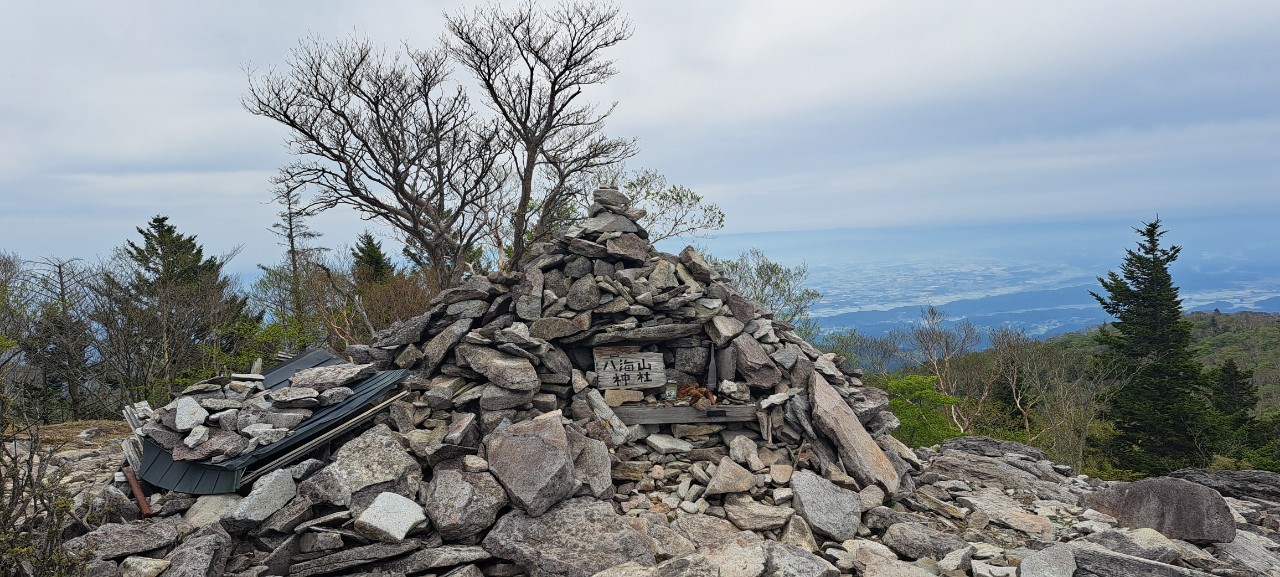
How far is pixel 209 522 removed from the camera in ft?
20.8

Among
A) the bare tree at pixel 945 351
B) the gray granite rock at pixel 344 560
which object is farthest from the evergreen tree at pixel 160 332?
the bare tree at pixel 945 351

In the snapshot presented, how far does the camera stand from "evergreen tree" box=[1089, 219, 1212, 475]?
70.0 feet

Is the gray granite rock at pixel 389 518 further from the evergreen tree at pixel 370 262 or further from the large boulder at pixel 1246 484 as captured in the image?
the evergreen tree at pixel 370 262

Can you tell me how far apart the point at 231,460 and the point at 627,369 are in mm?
4950

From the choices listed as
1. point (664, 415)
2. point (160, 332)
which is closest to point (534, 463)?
point (664, 415)

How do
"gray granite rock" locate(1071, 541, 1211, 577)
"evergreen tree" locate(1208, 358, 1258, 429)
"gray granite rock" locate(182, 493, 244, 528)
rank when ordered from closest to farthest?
1. "gray granite rock" locate(1071, 541, 1211, 577)
2. "gray granite rock" locate(182, 493, 244, 528)
3. "evergreen tree" locate(1208, 358, 1258, 429)

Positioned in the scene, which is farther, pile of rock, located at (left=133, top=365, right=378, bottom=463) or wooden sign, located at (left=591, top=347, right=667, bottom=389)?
wooden sign, located at (left=591, top=347, right=667, bottom=389)

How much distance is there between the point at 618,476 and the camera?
25.7ft

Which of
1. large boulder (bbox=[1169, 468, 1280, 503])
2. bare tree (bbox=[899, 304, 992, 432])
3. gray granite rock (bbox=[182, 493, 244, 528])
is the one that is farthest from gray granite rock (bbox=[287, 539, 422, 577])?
bare tree (bbox=[899, 304, 992, 432])

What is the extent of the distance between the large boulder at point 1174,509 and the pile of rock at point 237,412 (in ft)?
32.8

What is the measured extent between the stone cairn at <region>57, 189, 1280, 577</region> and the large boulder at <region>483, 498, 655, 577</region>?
23 millimetres

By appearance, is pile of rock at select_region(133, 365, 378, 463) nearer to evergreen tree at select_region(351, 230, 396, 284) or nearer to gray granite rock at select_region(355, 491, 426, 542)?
gray granite rock at select_region(355, 491, 426, 542)

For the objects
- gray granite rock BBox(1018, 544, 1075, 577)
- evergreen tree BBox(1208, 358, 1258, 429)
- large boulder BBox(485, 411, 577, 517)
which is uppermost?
large boulder BBox(485, 411, 577, 517)

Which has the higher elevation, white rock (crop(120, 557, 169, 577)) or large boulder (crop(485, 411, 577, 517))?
large boulder (crop(485, 411, 577, 517))
